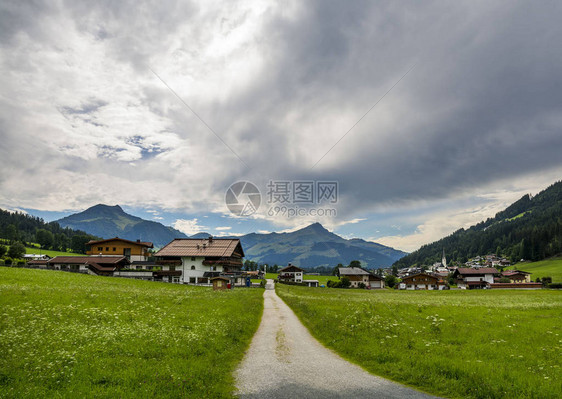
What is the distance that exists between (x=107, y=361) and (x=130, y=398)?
3.84 metres

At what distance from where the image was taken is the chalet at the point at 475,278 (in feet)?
484

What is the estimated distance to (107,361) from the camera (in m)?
12.4

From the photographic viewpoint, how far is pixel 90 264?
8894 centimetres

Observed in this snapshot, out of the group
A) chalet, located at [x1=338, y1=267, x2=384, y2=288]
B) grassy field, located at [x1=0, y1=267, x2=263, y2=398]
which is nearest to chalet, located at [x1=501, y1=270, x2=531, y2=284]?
chalet, located at [x1=338, y1=267, x2=384, y2=288]

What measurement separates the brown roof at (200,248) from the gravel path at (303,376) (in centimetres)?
7181

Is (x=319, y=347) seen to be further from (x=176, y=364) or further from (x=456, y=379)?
(x=176, y=364)

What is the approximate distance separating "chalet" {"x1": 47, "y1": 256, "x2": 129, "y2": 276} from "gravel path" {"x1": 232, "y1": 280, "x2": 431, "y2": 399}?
282ft

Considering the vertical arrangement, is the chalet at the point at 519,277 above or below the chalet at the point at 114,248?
below

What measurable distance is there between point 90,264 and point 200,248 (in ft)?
108

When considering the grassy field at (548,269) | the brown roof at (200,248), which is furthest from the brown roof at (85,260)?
the grassy field at (548,269)

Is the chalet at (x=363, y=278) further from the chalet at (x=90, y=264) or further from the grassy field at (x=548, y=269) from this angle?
the chalet at (x=90, y=264)

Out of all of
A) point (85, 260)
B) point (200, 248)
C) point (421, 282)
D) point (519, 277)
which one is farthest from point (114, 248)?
point (519, 277)

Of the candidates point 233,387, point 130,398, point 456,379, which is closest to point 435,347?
point 456,379

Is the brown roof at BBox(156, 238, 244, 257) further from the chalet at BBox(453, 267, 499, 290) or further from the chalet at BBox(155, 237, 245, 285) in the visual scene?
the chalet at BBox(453, 267, 499, 290)
